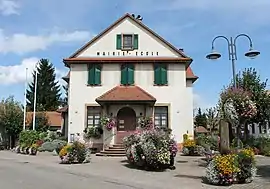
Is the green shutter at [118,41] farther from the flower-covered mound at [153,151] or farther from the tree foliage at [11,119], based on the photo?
the tree foliage at [11,119]

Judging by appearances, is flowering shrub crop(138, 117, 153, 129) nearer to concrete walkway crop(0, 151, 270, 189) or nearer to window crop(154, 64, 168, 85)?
window crop(154, 64, 168, 85)

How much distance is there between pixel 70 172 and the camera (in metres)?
16.5

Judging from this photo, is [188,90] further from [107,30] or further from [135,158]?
[135,158]

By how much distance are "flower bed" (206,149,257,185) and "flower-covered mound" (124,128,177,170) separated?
3.85m

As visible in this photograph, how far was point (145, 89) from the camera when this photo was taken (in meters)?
28.6

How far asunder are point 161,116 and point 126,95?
11.0 feet

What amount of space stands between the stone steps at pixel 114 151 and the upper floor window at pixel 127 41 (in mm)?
7926

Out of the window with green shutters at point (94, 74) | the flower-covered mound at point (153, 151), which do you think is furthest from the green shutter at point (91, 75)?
the flower-covered mound at point (153, 151)

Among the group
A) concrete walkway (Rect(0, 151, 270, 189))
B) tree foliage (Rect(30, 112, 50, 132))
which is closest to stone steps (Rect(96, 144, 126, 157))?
concrete walkway (Rect(0, 151, 270, 189))

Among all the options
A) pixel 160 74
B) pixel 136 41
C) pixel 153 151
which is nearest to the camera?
pixel 153 151

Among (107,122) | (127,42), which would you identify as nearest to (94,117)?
(107,122)

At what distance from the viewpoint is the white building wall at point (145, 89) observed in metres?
28.3

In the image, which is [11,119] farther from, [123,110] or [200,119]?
[200,119]

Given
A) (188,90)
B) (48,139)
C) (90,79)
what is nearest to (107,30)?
(90,79)
